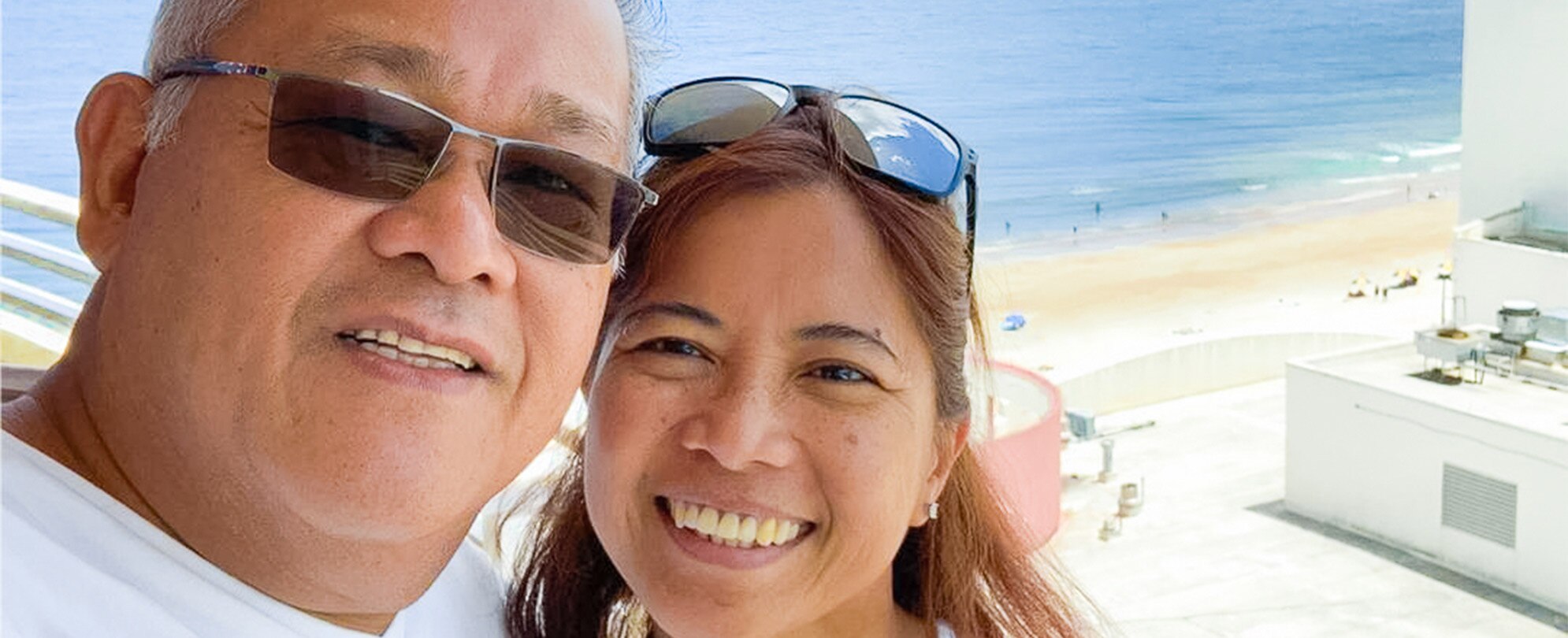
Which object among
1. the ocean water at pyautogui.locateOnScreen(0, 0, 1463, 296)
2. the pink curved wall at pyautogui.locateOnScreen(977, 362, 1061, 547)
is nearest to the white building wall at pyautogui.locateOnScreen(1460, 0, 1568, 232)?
the pink curved wall at pyautogui.locateOnScreen(977, 362, 1061, 547)

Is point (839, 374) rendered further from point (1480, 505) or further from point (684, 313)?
point (1480, 505)

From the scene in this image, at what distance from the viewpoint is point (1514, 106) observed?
562 inches

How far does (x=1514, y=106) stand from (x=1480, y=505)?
25.0 feet

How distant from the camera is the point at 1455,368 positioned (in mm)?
8594

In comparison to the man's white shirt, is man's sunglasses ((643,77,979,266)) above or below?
above

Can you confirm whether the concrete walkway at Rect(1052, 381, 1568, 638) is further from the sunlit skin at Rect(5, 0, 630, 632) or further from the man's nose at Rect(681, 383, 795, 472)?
the sunlit skin at Rect(5, 0, 630, 632)

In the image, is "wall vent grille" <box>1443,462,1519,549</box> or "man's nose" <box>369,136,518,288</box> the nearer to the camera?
"man's nose" <box>369,136,518,288</box>

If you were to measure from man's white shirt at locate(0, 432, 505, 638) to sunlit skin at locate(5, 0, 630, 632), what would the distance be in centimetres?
2

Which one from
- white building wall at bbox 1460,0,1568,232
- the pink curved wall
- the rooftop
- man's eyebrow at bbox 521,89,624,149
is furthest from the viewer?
white building wall at bbox 1460,0,1568,232

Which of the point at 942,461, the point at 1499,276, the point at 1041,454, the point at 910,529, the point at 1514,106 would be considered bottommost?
the point at 1499,276

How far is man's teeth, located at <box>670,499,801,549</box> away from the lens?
0.95 meters

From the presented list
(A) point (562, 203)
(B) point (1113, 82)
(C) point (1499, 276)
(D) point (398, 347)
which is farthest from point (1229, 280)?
(D) point (398, 347)

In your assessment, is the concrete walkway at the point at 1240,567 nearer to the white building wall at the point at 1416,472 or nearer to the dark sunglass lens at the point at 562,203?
the white building wall at the point at 1416,472

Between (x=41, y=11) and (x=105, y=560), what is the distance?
28.2 metres
